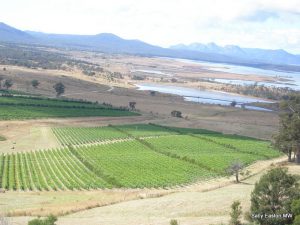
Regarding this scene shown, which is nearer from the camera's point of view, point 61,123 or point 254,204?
point 254,204

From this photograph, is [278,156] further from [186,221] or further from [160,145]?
[186,221]

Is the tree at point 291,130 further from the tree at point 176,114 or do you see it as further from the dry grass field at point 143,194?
the tree at point 176,114

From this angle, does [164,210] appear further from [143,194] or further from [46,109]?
[46,109]

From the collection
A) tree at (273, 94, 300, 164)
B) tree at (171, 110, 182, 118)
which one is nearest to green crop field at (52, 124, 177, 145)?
tree at (171, 110, 182, 118)

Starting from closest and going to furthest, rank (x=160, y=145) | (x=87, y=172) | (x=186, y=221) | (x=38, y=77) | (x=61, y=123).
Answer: (x=186, y=221)
(x=87, y=172)
(x=160, y=145)
(x=61, y=123)
(x=38, y=77)

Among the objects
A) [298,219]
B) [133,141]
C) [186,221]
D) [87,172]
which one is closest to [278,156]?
[133,141]

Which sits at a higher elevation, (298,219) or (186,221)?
(298,219)

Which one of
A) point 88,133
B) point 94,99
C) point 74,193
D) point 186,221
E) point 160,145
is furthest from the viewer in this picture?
point 94,99
